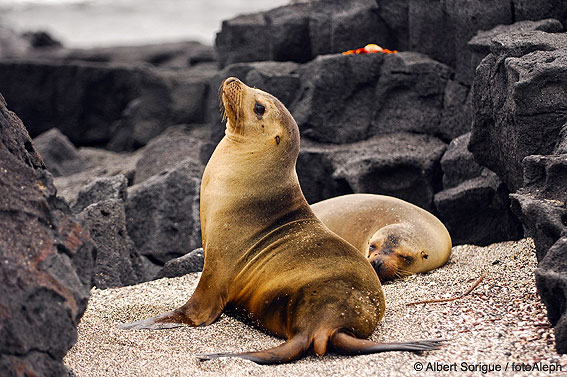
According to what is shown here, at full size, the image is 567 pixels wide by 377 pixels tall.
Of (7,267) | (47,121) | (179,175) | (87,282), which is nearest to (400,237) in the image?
(179,175)

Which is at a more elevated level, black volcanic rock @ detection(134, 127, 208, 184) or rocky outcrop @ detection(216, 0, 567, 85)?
rocky outcrop @ detection(216, 0, 567, 85)

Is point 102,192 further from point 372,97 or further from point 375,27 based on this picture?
point 375,27

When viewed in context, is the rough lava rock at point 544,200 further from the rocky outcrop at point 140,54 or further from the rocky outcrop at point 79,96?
the rocky outcrop at point 140,54

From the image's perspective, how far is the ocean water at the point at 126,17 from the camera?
47844 millimetres

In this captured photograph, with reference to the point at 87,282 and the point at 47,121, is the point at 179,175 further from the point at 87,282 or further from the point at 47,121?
the point at 47,121

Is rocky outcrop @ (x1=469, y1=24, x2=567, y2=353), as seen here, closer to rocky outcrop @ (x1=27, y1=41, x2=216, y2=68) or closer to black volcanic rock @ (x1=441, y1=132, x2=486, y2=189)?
black volcanic rock @ (x1=441, y1=132, x2=486, y2=189)

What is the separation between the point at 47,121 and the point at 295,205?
10.8m

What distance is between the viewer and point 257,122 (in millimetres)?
4871

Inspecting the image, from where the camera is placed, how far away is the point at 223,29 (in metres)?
10.2

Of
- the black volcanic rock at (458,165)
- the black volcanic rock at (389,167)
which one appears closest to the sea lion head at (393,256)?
the black volcanic rock at (458,165)

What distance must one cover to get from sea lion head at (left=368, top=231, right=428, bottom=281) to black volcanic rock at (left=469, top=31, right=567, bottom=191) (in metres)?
0.92

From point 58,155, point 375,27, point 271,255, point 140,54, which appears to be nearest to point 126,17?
point 140,54

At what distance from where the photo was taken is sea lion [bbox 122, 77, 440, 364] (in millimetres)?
4125

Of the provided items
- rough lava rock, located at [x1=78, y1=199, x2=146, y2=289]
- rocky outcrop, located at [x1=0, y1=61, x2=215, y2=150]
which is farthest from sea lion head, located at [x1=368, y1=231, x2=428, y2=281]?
rocky outcrop, located at [x1=0, y1=61, x2=215, y2=150]
